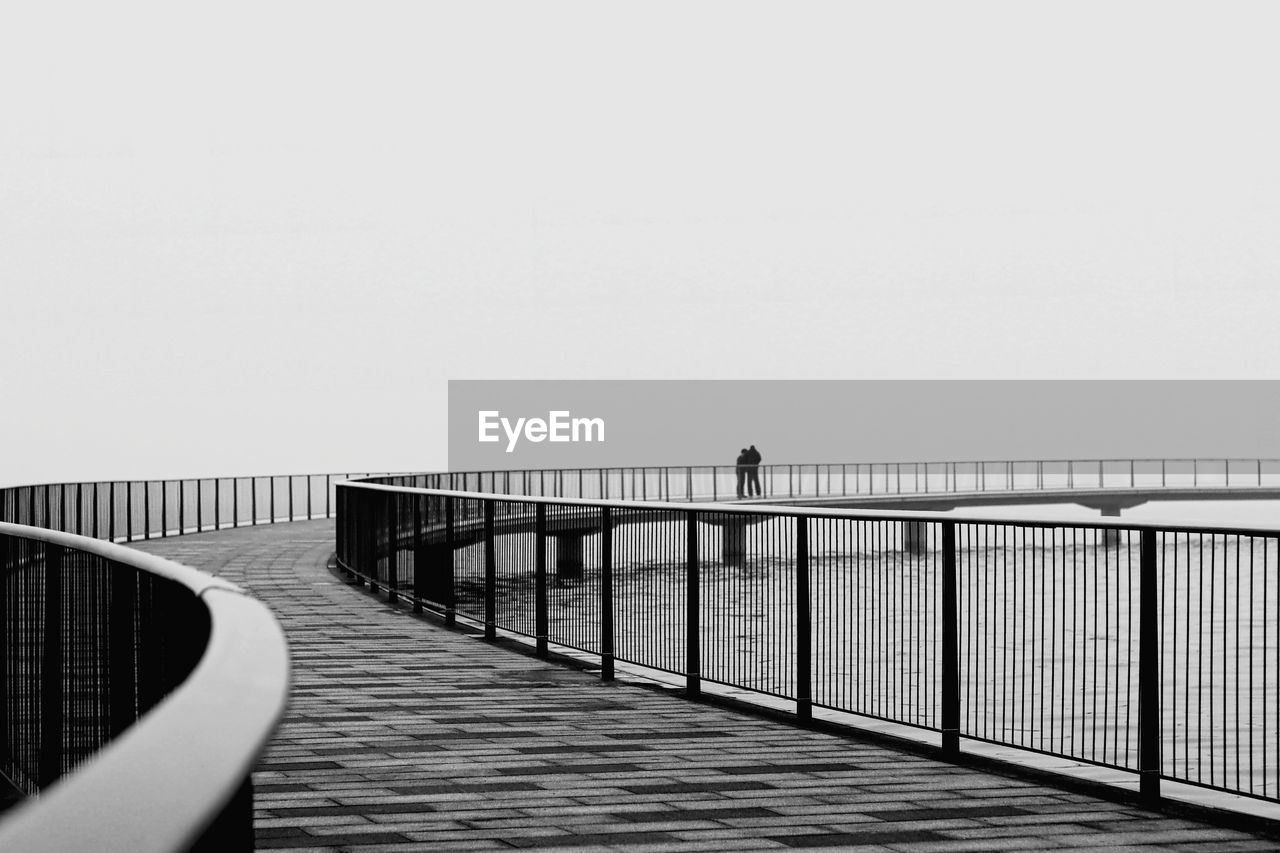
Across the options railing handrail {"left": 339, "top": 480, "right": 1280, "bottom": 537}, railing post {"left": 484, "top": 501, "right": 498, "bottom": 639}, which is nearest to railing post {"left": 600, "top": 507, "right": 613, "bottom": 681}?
railing handrail {"left": 339, "top": 480, "right": 1280, "bottom": 537}

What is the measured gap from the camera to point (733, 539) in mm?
10711

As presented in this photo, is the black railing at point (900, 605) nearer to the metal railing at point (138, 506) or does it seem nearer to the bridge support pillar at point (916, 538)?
the bridge support pillar at point (916, 538)

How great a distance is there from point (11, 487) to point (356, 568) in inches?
228

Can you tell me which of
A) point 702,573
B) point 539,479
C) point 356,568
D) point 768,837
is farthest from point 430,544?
point 539,479

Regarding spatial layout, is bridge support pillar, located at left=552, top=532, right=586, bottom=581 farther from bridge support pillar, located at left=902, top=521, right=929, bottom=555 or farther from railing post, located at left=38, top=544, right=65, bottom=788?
railing post, located at left=38, top=544, right=65, bottom=788

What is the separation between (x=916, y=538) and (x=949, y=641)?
0.55m

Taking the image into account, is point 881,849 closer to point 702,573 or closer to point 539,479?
point 702,573

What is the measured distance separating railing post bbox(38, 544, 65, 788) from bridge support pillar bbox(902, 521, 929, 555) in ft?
13.2

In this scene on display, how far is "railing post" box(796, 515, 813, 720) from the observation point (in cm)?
974

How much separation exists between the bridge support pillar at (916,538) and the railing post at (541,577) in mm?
4356

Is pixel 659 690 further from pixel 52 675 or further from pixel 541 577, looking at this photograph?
pixel 52 675

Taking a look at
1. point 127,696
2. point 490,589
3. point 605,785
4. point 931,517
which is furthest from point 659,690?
point 127,696

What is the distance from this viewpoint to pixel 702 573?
11.3 m

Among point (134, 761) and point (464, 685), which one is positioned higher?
point (134, 761)
